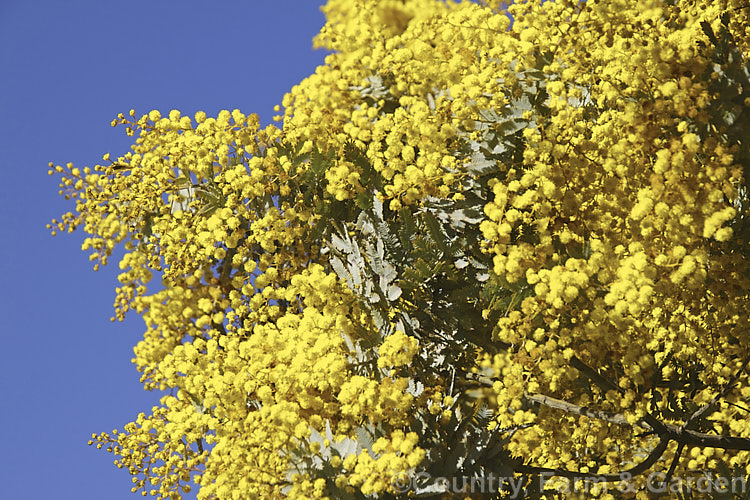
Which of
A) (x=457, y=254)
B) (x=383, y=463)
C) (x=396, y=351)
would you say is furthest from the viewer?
(x=457, y=254)

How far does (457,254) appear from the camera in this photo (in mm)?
6125

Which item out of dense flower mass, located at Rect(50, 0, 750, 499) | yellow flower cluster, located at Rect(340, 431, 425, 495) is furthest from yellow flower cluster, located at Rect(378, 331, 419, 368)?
yellow flower cluster, located at Rect(340, 431, 425, 495)

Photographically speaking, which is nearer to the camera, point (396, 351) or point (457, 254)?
point (396, 351)

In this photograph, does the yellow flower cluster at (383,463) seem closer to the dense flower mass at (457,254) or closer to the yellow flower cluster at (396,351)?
the dense flower mass at (457,254)

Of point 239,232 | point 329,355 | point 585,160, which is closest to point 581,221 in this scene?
point 585,160

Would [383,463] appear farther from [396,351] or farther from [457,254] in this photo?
[457,254]

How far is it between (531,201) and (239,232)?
99.7 inches

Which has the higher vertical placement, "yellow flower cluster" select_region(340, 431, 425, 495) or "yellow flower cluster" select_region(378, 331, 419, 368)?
"yellow flower cluster" select_region(378, 331, 419, 368)

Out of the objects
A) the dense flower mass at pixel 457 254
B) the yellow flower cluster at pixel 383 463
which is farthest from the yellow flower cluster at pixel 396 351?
the yellow flower cluster at pixel 383 463

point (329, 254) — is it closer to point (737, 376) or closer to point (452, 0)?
point (452, 0)

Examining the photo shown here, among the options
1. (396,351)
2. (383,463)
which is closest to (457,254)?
(396,351)

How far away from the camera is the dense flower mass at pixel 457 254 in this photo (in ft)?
18.1

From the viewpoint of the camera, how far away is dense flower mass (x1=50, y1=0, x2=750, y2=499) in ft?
18.1

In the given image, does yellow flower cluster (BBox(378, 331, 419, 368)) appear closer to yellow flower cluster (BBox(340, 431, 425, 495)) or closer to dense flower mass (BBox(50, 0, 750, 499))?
dense flower mass (BBox(50, 0, 750, 499))
